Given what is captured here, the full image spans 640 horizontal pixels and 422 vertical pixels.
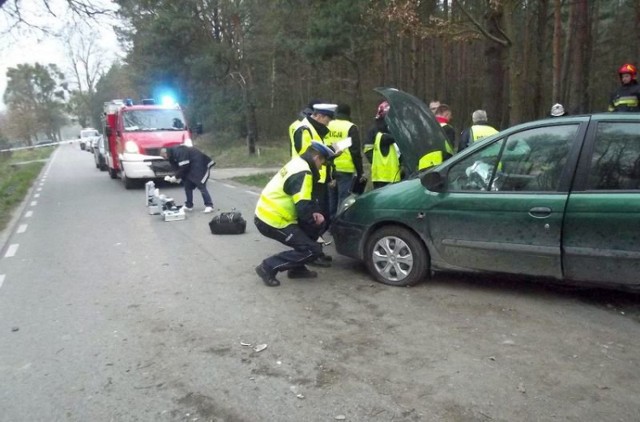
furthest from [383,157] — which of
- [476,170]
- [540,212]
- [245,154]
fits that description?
[245,154]

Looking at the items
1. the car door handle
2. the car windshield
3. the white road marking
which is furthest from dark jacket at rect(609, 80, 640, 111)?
the car windshield

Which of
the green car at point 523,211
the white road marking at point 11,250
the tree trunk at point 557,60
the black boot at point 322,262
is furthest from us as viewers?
the tree trunk at point 557,60

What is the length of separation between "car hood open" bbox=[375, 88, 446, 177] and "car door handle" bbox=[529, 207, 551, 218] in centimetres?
152

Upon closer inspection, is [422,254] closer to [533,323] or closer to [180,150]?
[533,323]

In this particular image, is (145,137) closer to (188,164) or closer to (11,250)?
(188,164)

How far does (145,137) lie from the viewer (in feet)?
46.9

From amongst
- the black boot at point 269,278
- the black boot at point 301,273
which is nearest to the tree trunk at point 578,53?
the black boot at point 301,273

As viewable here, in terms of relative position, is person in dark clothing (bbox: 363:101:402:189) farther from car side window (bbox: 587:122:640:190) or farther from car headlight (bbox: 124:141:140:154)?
car headlight (bbox: 124:141:140:154)

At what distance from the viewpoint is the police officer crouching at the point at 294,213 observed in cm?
528

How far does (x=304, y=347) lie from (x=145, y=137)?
11.5m

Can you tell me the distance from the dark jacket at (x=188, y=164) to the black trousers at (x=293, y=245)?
16.3ft

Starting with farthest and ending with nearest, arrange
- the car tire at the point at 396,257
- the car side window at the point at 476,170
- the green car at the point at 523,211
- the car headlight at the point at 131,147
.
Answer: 1. the car headlight at the point at 131,147
2. the car tire at the point at 396,257
3. the car side window at the point at 476,170
4. the green car at the point at 523,211

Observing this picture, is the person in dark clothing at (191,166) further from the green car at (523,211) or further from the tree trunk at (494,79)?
the tree trunk at (494,79)

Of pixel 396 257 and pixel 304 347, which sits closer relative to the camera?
pixel 304 347
